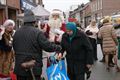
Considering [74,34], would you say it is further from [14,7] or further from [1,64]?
[14,7]

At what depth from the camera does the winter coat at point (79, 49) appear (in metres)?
7.34

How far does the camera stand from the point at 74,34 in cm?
735

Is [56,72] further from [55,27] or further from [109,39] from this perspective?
[109,39]

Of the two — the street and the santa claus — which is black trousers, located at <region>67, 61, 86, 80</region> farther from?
the street

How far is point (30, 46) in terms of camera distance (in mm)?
6426

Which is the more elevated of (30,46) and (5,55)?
(30,46)

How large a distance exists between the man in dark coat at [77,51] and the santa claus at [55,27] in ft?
4.10

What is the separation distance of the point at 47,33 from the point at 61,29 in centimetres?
45

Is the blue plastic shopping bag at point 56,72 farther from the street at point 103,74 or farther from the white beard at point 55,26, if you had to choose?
the street at point 103,74

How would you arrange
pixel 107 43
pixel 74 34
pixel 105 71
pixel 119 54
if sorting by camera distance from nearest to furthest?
pixel 74 34
pixel 107 43
pixel 105 71
pixel 119 54

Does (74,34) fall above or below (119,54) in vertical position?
above

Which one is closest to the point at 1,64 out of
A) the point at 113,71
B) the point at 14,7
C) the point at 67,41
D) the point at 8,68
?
the point at 8,68

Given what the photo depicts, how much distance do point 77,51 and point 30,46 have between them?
1.24 metres

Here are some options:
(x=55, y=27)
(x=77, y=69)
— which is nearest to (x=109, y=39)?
(x=55, y=27)
